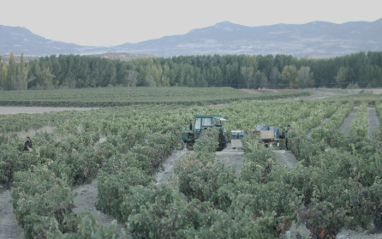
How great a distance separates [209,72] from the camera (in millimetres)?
113625

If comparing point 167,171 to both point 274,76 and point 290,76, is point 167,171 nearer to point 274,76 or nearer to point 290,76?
point 290,76

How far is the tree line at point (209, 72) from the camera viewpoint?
3716 inches

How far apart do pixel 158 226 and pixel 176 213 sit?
0.45 metres

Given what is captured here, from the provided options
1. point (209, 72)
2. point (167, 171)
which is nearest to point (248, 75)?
point (209, 72)

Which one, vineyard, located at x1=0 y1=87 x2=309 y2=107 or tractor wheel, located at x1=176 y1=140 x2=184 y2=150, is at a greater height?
tractor wheel, located at x1=176 y1=140 x2=184 y2=150

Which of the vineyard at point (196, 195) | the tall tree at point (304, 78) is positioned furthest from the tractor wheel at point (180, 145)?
the tall tree at point (304, 78)

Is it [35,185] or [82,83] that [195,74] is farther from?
[35,185]

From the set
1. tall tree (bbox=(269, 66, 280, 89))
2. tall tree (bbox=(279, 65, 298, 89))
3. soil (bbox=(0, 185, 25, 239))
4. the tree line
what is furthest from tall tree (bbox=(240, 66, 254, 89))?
soil (bbox=(0, 185, 25, 239))

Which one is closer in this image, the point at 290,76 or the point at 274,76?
the point at 290,76

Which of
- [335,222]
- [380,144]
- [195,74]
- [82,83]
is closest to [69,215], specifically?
[335,222]

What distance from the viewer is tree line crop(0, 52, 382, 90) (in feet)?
310

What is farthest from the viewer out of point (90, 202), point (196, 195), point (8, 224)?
point (90, 202)

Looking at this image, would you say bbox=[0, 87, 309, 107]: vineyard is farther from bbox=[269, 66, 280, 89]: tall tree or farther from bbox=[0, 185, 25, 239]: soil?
bbox=[0, 185, 25, 239]: soil

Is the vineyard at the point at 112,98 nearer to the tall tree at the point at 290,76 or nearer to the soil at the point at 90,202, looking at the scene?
the tall tree at the point at 290,76
